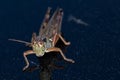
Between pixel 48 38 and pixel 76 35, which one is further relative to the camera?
pixel 76 35

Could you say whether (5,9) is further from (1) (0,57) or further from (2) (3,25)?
(1) (0,57)

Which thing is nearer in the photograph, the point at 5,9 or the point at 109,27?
the point at 109,27

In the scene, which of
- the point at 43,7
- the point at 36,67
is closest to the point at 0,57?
the point at 36,67

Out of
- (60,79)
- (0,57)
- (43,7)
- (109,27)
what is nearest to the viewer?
(60,79)
